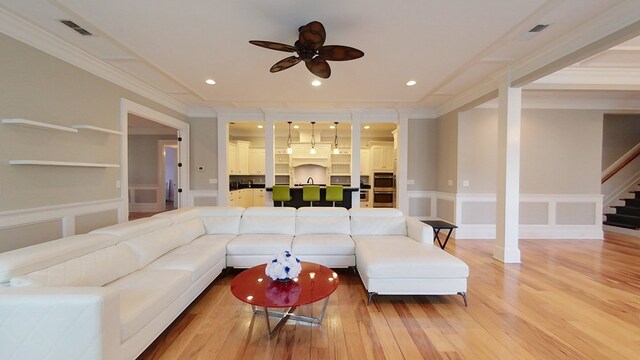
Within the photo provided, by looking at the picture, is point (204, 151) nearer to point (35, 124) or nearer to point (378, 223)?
point (35, 124)

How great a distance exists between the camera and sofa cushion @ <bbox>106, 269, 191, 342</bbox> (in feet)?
5.16

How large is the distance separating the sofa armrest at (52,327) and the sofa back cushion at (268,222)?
2.32 metres

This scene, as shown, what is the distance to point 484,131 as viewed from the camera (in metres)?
5.10

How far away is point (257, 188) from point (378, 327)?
694cm

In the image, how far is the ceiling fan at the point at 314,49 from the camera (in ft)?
7.45

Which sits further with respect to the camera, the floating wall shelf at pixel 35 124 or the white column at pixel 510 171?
the white column at pixel 510 171

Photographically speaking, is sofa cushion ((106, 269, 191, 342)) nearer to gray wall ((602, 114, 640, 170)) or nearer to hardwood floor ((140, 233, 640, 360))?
hardwood floor ((140, 233, 640, 360))

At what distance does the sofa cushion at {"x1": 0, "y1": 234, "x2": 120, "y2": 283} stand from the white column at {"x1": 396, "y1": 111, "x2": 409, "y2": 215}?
5.12 metres

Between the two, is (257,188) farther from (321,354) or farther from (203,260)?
(321,354)

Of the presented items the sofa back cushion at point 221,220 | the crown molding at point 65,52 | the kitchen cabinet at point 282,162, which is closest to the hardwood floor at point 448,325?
the sofa back cushion at point 221,220

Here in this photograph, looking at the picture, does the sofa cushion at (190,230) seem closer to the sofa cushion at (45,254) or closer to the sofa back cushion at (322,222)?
the sofa cushion at (45,254)

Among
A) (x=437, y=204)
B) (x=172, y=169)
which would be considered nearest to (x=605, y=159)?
(x=437, y=204)

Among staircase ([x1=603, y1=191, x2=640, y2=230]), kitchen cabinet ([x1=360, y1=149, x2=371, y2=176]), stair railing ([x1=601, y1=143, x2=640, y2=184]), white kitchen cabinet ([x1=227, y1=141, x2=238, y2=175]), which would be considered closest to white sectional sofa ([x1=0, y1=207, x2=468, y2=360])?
white kitchen cabinet ([x1=227, y1=141, x2=238, y2=175])

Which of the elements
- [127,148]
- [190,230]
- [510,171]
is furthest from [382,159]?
[127,148]
